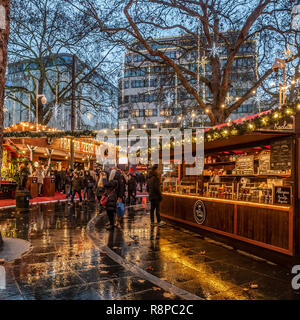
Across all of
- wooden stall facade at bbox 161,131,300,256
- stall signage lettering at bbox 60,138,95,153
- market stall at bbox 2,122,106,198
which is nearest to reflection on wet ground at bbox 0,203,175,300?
wooden stall facade at bbox 161,131,300,256

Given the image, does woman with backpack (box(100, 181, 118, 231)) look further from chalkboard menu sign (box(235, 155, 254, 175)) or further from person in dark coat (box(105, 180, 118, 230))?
chalkboard menu sign (box(235, 155, 254, 175))

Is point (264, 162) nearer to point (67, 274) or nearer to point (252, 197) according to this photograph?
→ point (252, 197)

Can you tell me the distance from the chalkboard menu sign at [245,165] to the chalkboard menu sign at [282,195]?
9.95 feet

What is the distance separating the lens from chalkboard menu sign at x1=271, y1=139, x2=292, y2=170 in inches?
248

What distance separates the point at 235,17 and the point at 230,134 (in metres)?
10.8

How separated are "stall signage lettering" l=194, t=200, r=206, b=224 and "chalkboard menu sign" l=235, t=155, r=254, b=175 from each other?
202 cm

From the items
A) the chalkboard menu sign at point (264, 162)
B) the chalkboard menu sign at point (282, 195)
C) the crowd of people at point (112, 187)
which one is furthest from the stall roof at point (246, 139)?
the crowd of people at point (112, 187)

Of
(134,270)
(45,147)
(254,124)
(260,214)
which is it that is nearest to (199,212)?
(260,214)

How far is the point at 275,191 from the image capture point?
616 centimetres

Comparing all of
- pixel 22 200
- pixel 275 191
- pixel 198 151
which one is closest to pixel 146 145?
pixel 198 151

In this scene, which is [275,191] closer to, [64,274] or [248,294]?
[248,294]

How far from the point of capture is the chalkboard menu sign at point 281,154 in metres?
6.30

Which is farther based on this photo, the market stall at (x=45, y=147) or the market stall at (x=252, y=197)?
the market stall at (x=45, y=147)

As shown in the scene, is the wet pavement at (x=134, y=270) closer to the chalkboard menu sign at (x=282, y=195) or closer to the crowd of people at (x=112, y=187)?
the crowd of people at (x=112, y=187)
